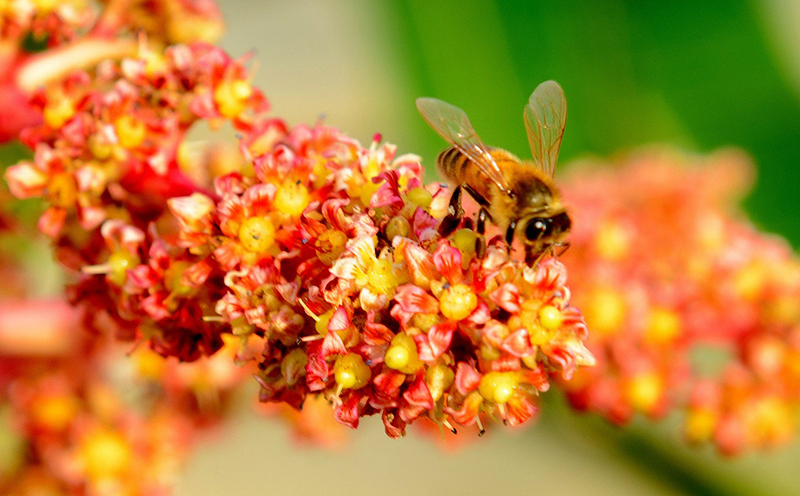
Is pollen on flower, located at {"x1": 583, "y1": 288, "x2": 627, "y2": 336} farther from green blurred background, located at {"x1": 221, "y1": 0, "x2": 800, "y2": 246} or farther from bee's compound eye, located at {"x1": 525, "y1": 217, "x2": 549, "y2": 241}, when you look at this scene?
green blurred background, located at {"x1": 221, "y1": 0, "x2": 800, "y2": 246}

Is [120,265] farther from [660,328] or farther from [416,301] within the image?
[660,328]

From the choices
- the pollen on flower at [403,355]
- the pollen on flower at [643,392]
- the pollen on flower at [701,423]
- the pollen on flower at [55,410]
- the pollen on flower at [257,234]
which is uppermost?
the pollen on flower at [257,234]

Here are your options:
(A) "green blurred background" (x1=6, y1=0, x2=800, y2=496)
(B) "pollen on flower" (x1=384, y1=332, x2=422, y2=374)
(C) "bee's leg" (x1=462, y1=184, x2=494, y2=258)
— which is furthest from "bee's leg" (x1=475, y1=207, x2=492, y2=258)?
(A) "green blurred background" (x1=6, y1=0, x2=800, y2=496)

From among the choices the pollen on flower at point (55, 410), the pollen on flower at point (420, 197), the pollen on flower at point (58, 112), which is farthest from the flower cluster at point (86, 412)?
the pollen on flower at point (420, 197)

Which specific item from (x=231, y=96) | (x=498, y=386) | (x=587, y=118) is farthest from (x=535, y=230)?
(x=587, y=118)

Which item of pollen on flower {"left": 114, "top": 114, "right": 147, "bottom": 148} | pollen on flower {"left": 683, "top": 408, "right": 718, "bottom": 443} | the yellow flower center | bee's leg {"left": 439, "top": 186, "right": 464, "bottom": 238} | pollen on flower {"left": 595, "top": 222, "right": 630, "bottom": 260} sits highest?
bee's leg {"left": 439, "top": 186, "right": 464, "bottom": 238}

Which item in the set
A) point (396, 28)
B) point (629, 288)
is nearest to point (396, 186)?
point (629, 288)

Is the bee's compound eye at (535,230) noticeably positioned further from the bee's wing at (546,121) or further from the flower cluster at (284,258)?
the bee's wing at (546,121)
